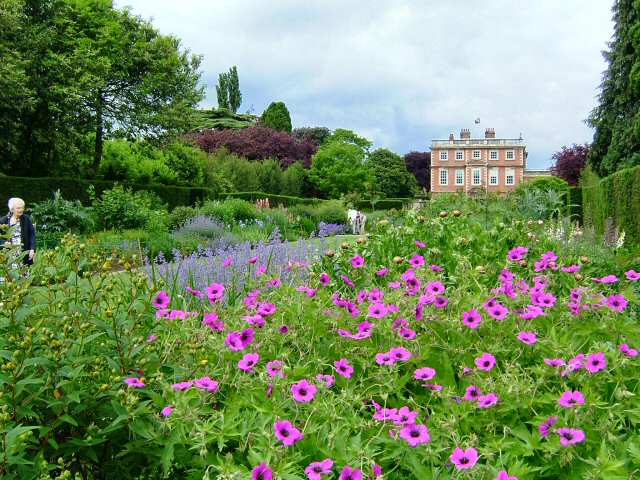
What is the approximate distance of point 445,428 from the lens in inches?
62.5

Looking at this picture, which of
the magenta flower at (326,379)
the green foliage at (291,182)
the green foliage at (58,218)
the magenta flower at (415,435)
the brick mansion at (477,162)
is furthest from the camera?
the brick mansion at (477,162)

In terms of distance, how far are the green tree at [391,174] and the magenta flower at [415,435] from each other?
56297mm

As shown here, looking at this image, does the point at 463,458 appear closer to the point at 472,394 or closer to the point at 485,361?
the point at 472,394

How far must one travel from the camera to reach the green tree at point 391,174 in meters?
58.1

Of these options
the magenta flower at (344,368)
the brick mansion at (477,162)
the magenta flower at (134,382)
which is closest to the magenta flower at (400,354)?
the magenta flower at (344,368)

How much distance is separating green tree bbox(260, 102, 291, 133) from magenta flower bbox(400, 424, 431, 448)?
56.4 m

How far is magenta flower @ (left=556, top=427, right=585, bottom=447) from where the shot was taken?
154 cm

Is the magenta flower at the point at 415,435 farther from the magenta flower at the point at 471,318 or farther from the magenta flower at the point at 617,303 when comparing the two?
the magenta flower at the point at 617,303

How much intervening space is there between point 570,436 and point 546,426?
0.11 meters

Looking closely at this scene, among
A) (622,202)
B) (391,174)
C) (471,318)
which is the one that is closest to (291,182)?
(391,174)

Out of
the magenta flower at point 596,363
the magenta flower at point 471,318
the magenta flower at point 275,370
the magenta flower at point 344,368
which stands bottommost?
the magenta flower at point 344,368

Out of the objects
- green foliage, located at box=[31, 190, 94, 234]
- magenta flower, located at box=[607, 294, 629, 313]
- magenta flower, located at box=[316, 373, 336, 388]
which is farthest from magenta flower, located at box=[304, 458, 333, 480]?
green foliage, located at box=[31, 190, 94, 234]

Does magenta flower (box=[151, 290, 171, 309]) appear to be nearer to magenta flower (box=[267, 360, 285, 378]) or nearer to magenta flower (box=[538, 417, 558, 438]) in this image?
magenta flower (box=[267, 360, 285, 378])

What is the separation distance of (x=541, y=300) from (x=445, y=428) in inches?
A: 42.3
